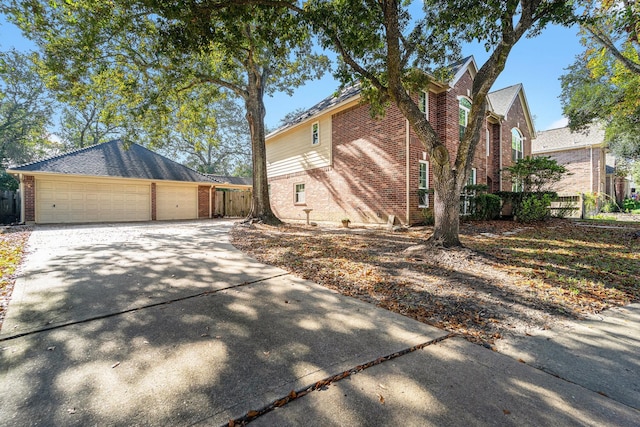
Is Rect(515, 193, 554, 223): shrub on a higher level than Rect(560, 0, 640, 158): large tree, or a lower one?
lower

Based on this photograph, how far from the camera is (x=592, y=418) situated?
156 centimetres

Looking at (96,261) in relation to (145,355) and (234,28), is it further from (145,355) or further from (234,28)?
(234,28)

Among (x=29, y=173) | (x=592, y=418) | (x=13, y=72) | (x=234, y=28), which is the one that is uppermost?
(x=13, y=72)

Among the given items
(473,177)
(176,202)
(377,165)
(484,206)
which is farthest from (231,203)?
(484,206)

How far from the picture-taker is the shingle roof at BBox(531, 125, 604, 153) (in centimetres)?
2253

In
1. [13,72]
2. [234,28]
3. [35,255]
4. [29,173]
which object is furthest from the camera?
[13,72]

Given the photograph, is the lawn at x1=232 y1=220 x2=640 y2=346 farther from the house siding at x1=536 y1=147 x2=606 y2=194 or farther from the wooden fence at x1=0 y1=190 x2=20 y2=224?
the house siding at x1=536 y1=147 x2=606 y2=194

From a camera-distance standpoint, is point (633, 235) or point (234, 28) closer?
point (234, 28)

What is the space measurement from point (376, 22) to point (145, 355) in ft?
24.1

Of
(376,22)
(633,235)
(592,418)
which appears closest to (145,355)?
(592,418)

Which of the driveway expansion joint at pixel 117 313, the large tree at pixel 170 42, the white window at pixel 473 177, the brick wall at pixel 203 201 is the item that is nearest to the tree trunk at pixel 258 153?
the large tree at pixel 170 42

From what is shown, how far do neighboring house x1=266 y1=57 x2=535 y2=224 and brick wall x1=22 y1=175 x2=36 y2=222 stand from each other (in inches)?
456

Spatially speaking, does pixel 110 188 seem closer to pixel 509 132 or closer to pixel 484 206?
pixel 484 206

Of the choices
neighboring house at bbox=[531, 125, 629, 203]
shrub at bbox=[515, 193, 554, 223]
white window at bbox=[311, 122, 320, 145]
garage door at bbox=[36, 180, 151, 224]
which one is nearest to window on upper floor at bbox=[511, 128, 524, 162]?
shrub at bbox=[515, 193, 554, 223]
